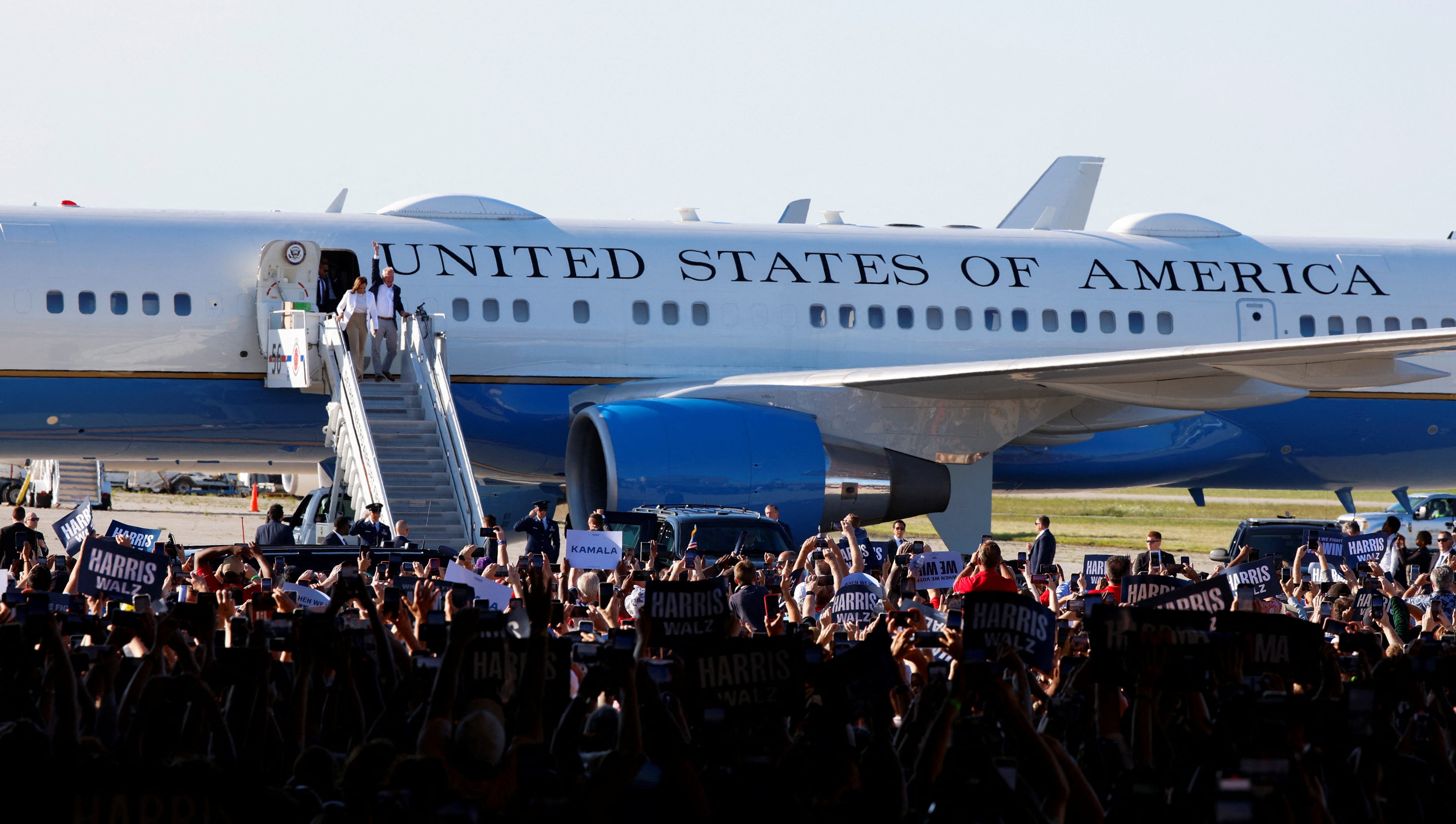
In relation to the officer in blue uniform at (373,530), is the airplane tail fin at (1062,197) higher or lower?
higher

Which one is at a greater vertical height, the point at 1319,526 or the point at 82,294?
the point at 82,294

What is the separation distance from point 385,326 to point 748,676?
43.8ft

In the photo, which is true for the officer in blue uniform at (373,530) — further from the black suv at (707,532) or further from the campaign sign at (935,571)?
the campaign sign at (935,571)

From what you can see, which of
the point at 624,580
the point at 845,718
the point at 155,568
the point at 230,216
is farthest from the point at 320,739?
the point at 230,216

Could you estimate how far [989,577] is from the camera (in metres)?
10.2

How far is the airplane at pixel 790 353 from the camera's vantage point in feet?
56.7

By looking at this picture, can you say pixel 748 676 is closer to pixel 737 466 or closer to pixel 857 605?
pixel 857 605

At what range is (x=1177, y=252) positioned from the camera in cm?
2111

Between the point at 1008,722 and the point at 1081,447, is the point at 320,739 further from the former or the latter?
the point at 1081,447

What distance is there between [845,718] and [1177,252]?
17.7m

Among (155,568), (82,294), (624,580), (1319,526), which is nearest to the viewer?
(155,568)

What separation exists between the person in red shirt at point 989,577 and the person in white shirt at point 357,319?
8.17 meters

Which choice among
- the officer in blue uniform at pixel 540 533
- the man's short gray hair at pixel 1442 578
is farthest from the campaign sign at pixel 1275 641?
the officer in blue uniform at pixel 540 533

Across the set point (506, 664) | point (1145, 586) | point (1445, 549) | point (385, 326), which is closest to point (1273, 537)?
point (1445, 549)
